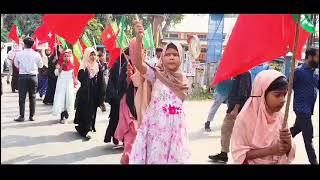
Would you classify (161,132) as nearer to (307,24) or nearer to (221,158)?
(307,24)

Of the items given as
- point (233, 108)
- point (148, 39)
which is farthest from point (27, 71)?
point (233, 108)

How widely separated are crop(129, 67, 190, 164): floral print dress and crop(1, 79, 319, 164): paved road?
1.93 meters

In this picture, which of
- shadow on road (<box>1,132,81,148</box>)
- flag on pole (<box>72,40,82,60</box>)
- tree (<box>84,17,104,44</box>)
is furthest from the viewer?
tree (<box>84,17,104,44</box>)

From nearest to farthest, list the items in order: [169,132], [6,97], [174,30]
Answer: [169,132]
[6,97]
[174,30]

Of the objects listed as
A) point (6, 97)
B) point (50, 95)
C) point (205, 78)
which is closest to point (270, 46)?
point (50, 95)

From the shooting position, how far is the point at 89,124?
7438 millimetres

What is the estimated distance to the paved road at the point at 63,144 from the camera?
607 centimetres

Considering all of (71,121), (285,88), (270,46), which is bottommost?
(71,121)

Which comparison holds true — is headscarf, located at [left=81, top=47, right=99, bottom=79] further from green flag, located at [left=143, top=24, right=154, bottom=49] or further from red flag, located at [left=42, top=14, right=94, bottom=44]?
red flag, located at [left=42, top=14, right=94, bottom=44]

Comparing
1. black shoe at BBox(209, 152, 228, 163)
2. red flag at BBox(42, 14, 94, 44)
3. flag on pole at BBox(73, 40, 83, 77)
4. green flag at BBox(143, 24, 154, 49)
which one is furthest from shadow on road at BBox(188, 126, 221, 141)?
red flag at BBox(42, 14, 94, 44)

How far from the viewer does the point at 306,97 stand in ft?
18.6

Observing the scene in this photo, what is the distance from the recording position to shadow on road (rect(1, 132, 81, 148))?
6.87 metres

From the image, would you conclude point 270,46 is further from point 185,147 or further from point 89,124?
→ point 89,124

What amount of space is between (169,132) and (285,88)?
3.98ft
